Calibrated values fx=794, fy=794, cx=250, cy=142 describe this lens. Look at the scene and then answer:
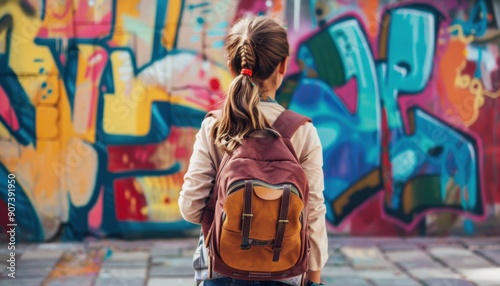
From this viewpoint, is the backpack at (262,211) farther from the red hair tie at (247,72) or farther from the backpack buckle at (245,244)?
Result: the red hair tie at (247,72)

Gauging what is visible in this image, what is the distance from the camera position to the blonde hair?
8.70 feet

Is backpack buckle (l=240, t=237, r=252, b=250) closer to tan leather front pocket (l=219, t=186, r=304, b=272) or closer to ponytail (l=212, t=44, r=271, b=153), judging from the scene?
tan leather front pocket (l=219, t=186, r=304, b=272)

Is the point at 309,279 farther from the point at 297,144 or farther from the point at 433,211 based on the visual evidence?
the point at 433,211

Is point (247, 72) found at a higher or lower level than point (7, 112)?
higher

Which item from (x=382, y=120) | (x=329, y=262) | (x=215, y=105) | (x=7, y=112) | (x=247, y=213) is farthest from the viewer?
(x=382, y=120)

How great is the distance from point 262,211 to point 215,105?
196 inches

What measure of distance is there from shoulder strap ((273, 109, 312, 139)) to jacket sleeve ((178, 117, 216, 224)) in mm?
232

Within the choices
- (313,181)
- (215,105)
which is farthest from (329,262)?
(313,181)

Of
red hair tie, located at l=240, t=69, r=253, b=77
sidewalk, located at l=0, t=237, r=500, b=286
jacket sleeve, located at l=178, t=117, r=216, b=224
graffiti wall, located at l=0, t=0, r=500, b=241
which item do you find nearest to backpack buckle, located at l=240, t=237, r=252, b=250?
jacket sleeve, located at l=178, t=117, r=216, b=224

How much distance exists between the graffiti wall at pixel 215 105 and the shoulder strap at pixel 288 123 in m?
4.81

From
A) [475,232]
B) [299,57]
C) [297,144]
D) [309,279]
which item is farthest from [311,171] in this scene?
[475,232]

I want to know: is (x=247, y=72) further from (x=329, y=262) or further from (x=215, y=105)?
(x=215, y=105)

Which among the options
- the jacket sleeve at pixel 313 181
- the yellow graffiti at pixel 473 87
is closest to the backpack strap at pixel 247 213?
the jacket sleeve at pixel 313 181

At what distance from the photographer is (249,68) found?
107 inches
